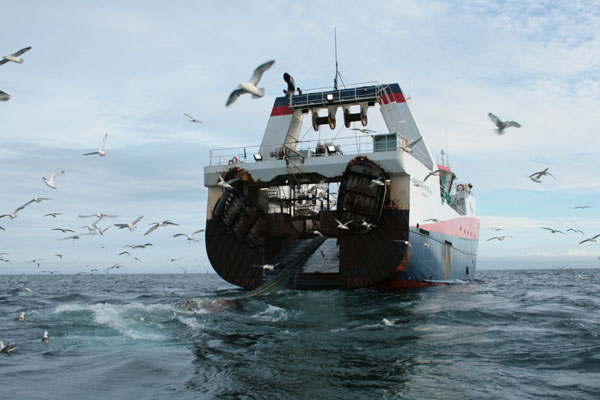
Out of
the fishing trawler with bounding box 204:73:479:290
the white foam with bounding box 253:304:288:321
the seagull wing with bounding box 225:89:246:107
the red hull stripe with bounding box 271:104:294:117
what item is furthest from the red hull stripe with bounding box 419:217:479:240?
the seagull wing with bounding box 225:89:246:107

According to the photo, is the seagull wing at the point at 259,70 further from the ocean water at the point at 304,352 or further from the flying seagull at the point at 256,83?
the ocean water at the point at 304,352

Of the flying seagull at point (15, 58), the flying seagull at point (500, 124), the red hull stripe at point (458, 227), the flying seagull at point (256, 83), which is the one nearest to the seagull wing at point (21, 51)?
the flying seagull at point (15, 58)

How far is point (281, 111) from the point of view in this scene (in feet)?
A: 86.7

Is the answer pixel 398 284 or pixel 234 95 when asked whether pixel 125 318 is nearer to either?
pixel 234 95

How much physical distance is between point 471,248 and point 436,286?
12.1m

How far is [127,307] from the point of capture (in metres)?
17.4

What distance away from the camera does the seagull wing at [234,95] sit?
39.5 ft

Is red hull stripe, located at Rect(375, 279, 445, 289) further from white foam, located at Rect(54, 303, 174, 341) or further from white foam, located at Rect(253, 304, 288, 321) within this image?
white foam, located at Rect(54, 303, 174, 341)

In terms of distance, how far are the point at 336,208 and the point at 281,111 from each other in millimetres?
7338

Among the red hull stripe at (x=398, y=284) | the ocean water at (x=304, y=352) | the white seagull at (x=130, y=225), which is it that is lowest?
the ocean water at (x=304, y=352)

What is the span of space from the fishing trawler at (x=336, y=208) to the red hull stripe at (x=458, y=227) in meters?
0.20

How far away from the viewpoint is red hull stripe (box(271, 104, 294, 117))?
2628cm

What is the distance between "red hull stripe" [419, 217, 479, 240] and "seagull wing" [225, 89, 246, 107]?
12.2m

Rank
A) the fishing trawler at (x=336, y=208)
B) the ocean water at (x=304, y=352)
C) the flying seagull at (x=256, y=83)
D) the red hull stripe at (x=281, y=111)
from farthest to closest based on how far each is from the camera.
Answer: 1. the red hull stripe at (x=281, y=111)
2. the fishing trawler at (x=336, y=208)
3. the flying seagull at (x=256, y=83)
4. the ocean water at (x=304, y=352)
